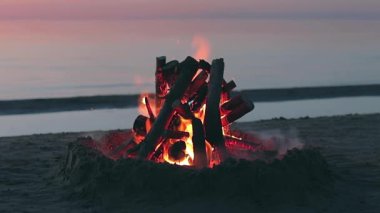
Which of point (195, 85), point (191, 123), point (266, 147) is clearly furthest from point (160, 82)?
point (266, 147)

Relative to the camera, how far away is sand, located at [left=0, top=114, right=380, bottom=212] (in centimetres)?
909

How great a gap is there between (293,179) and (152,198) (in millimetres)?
1717

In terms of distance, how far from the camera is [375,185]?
33.7ft

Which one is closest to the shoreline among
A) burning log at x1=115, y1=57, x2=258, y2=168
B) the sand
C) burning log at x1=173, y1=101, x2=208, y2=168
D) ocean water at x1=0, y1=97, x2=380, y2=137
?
ocean water at x1=0, y1=97, x2=380, y2=137

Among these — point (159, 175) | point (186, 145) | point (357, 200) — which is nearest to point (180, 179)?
point (159, 175)

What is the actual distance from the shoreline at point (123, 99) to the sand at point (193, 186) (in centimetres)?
1178

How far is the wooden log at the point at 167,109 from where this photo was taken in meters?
10.0

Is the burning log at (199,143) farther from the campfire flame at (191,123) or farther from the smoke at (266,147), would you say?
the smoke at (266,147)

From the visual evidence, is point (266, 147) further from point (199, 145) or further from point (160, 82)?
point (160, 82)

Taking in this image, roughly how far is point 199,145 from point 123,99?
14493 millimetres

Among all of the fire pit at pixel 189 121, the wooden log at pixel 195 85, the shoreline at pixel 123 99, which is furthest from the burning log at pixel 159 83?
the shoreline at pixel 123 99

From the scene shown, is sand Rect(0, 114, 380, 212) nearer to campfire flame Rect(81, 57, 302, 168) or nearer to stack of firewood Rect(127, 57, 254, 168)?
campfire flame Rect(81, 57, 302, 168)

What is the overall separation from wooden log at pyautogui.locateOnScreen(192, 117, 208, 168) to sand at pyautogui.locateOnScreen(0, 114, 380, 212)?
646 millimetres

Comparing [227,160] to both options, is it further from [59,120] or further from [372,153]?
[59,120]
